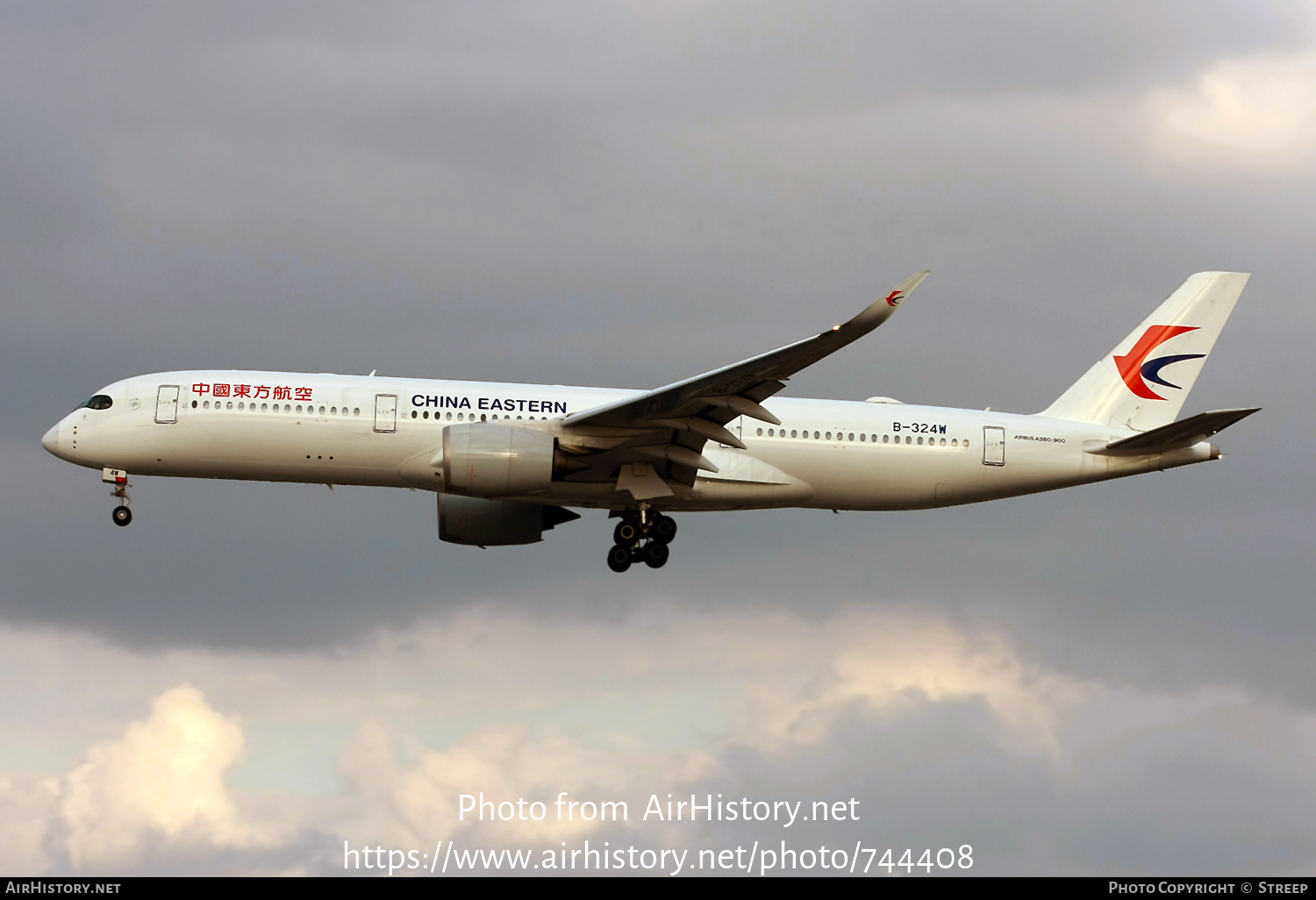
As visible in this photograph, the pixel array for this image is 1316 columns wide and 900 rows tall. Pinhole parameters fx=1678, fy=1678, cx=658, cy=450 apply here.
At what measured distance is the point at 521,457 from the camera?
133 feet

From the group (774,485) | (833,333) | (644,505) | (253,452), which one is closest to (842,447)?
(774,485)

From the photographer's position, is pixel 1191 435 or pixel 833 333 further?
pixel 1191 435

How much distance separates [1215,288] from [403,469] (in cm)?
2443

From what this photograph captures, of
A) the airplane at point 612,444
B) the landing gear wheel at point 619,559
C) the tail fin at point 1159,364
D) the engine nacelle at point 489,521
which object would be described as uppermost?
the tail fin at point 1159,364

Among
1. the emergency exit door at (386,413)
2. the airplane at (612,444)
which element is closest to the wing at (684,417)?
the airplane at (612,444)

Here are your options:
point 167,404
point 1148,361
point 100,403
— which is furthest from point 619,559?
point 1148,361

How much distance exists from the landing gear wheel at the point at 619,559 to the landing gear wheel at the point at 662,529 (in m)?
0.83

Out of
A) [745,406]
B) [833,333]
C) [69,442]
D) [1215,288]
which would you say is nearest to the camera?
[833,333]

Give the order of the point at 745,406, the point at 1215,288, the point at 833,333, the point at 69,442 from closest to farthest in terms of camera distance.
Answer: the point at 833,333 → the point at 745,406 → the point at 69,442 → the point at 1215,288

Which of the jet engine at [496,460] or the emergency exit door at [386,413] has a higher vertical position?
the emergency exit door at [386,413]

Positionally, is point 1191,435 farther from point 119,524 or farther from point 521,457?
point 119,524

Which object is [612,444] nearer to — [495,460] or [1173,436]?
[495,460]

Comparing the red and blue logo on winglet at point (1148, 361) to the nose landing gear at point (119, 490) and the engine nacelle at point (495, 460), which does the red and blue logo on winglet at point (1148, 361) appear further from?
the nose landing gear at point (119, 490)

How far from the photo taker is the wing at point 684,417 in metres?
38.0
